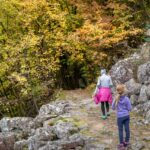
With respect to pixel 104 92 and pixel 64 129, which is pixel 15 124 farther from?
pixel 104 92

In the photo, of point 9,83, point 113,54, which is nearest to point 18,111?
point 9,83

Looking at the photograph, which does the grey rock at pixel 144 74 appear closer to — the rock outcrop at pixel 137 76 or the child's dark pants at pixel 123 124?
the rock outcrop at pixel 137 76

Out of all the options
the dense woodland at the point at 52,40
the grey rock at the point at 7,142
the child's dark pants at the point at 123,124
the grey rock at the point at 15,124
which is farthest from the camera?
the dense woodland at the point at 52,40

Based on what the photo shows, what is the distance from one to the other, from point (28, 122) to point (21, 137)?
147 centimetres

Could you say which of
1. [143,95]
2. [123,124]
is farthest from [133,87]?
[123,124]

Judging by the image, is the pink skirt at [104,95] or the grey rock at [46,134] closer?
the grey rock at [46,134]

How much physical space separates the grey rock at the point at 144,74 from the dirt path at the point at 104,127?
6.47 ft

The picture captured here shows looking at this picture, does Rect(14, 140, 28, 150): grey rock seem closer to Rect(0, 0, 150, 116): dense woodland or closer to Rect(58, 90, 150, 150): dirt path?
Rect(58, 90, 150, 150): dirt path

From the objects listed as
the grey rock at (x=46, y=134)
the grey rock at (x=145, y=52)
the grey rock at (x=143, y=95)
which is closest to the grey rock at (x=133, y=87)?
the grey rock at (x=143, y=95)

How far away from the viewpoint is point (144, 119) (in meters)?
15.0

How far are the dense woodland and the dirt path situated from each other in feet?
12.8

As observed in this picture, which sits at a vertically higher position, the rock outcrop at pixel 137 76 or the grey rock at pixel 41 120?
the rock outcrop at pixel 137 76

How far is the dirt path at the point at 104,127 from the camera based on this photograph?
13.0 metres

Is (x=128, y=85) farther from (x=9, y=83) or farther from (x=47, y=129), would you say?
(x=9, y=83)
